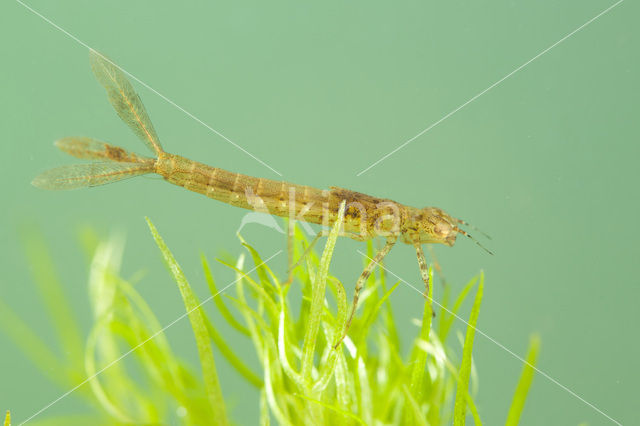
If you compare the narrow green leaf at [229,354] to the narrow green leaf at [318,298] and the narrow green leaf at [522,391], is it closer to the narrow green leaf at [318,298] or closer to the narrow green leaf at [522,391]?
the narrow green leaf at [318,298]

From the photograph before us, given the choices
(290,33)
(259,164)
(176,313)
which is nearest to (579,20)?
(290,33)

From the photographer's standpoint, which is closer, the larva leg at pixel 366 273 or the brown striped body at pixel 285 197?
the larva leg at pixel 366 273

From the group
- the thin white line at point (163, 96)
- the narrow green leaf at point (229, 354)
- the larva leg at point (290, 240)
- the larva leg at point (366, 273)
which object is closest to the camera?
the narrow green leaf at point (229, 354)

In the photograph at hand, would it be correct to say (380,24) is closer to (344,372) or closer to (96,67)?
(96,67)

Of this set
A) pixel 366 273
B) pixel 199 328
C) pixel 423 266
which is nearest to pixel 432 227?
pixel 423 266

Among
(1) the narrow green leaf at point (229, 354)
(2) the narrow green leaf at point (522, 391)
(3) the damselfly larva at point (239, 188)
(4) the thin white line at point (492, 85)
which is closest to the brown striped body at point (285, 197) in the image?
(3) the damselfly larva at point (239, 188)

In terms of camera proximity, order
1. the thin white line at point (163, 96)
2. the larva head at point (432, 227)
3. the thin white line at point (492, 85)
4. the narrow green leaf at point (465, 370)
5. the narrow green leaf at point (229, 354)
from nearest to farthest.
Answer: the narrow green leaf at point (465, 370), the narrow green leaf at point (229, 354), the larva head at point (432, 227), the thin white line at point (163, 96), the thin white line at point (492, 85)
